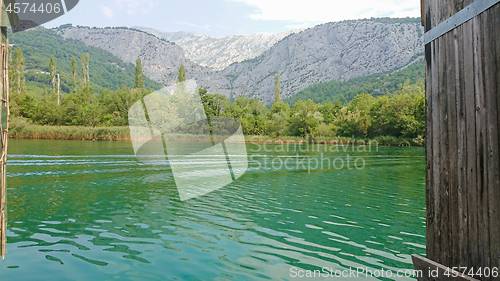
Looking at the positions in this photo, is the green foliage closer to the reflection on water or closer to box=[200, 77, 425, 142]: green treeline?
box=[200, 77, 425, 142]: green treeline

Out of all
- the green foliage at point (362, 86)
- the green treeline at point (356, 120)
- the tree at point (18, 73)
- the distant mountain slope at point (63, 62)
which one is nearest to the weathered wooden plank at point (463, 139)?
the green treeline at point (356, 120)

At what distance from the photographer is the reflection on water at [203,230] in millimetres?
4266

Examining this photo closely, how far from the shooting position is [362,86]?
120 metres

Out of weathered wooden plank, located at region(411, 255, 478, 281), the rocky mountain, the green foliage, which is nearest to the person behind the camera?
weathered wooden plank, located at region(411, 255, 478, 281)

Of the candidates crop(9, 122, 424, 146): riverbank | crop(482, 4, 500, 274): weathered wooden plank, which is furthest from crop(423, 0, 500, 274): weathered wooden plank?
crop(9, 122, 424, 146): riverbank

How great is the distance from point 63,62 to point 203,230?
538 ft

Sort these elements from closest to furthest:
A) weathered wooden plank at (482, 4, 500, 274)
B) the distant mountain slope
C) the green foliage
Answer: weathered wooden plank at (482, 4, 500, 274) < the green foliage < the distant mountain slope

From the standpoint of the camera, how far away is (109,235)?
550cm

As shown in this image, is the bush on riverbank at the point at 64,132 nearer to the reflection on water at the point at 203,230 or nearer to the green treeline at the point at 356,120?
the green treeline at the point at 356,120

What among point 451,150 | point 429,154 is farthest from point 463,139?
point 429,154

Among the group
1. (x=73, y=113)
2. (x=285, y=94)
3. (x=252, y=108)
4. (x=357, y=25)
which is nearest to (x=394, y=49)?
(x=357, y=25)

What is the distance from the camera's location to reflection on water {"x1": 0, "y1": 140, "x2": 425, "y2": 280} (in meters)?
4.27

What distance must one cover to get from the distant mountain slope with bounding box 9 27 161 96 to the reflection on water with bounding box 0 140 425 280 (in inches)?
4661

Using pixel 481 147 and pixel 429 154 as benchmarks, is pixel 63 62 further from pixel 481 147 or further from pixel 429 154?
pixel 481 147
